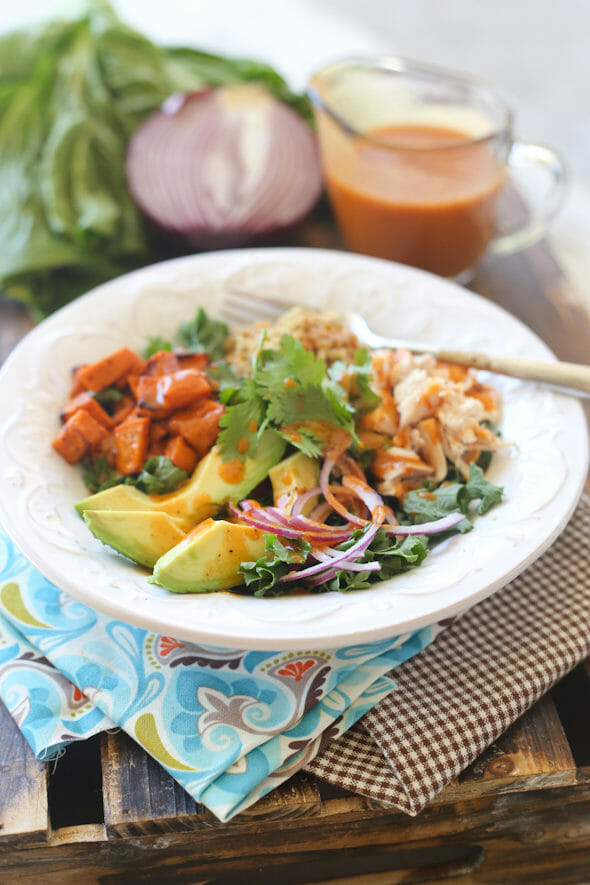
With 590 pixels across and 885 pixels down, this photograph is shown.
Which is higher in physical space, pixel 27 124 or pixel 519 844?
pixel 27 124

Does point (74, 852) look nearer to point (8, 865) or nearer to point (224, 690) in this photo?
point (8, 865)

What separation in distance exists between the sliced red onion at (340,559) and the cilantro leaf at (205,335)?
2.67 ft

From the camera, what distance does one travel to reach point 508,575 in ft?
5.57

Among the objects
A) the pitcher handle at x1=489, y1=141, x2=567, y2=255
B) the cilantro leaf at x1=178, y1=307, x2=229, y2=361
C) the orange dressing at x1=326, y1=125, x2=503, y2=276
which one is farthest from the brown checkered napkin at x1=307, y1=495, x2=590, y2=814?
the pitcher handle at x1=489, y1=141, x2=567, y2=255

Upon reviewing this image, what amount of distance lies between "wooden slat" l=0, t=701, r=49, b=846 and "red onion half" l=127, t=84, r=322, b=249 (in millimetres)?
1949

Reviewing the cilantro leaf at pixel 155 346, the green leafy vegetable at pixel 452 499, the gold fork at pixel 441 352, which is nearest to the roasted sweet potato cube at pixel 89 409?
the cilantro leaf at pixel 155 346

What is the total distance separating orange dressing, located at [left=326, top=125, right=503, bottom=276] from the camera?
9.11ft

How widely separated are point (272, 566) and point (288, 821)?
50 centimetres

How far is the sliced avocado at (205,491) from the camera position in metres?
1.91

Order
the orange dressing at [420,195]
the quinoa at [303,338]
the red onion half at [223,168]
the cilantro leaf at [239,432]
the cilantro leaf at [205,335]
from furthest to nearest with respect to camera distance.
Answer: the red onion half at [223,168] → the orange dressing at [420,195] → the cilantro leaf at [205,335] → the quinoa at [303,338] → the cilantro leaf at [239,432]

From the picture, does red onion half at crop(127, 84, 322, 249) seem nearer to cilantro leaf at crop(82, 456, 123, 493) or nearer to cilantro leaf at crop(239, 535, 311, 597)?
cilantro leaf at crop(82, 456, 123, 493)

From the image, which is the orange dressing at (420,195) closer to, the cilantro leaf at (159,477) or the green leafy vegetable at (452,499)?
the green leafy vegetable at (452,499)

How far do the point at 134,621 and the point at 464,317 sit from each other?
136 cm

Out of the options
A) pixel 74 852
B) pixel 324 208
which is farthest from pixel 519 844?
pixel 324 208
